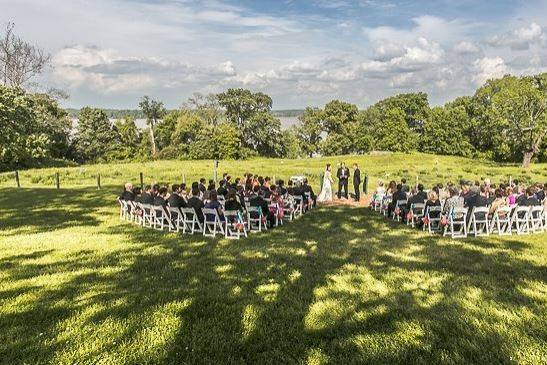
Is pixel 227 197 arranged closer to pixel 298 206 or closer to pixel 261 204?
pixel 261 204

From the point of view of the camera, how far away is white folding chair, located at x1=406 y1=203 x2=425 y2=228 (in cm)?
1565

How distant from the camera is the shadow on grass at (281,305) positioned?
19.4 feet

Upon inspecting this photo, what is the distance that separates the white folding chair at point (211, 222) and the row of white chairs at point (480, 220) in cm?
688

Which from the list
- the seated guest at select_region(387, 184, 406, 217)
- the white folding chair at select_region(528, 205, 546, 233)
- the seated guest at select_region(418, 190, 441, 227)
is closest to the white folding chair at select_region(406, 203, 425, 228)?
the seated guest at select_region(418, 190, 441, 227)

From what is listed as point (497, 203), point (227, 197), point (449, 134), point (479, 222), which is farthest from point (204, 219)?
point (449, 134)

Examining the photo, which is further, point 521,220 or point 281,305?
point 521,220

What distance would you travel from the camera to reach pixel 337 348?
6051mm

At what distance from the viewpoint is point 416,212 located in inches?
629

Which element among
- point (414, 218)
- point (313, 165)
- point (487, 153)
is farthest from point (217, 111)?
point (414, 218)

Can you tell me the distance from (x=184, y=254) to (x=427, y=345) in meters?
6.56

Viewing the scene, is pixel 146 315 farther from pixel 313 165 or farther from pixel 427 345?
pixel 313 165

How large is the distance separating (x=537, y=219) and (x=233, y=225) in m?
10.0

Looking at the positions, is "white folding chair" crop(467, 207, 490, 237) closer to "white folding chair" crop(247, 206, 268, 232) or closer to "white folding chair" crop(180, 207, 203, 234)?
"white folding chair" crop(247, 206, 268, 232)

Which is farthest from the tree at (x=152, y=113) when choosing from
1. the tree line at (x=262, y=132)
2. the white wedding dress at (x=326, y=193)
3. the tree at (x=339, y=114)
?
the white wedding dress at (x=326, y=193)
